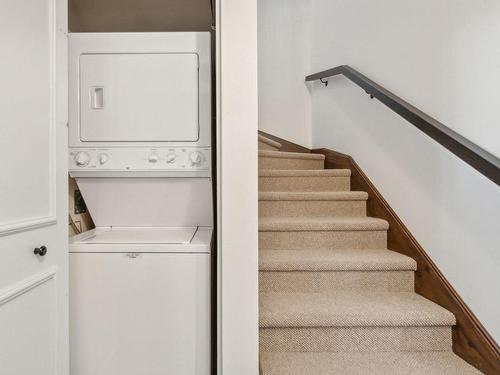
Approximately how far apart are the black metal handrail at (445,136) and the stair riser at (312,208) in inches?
30.3

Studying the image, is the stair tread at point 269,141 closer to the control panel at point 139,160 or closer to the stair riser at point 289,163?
the stair riser at point 289,163

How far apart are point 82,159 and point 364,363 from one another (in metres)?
1.57

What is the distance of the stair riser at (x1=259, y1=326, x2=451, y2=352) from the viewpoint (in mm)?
1400

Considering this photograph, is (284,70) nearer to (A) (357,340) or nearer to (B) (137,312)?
(A) (357,340)

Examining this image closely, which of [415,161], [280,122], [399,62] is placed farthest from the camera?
[280,122]

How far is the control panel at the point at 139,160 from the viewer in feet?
4.43

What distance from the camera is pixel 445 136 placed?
129 cm

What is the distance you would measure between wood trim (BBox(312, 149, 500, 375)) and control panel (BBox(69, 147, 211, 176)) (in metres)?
1.25

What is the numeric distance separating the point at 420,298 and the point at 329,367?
0.66 m

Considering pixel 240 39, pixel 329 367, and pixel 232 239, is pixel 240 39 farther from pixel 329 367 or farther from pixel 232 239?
pixel 329 367

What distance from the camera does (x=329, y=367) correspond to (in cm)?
128
